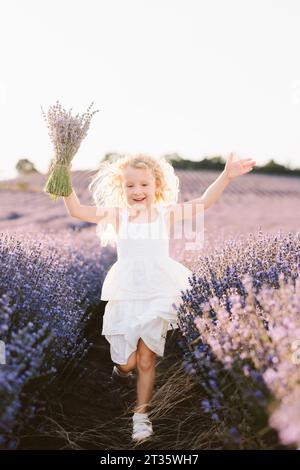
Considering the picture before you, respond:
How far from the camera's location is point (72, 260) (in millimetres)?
4270

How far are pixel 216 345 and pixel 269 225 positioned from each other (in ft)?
20.8

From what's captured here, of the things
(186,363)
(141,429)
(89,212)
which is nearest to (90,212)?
(89,212)

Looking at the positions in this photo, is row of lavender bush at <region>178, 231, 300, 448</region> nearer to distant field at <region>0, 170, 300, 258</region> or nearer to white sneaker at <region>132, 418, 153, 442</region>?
white sneaker at <region>132, 418, 153, 442</region>

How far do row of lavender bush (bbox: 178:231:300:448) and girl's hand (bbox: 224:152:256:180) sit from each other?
550 mm

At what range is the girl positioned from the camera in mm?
2781

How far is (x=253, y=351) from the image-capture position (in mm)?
1945

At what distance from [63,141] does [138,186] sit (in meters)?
0.46

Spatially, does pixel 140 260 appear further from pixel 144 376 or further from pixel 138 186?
pixel 144 376

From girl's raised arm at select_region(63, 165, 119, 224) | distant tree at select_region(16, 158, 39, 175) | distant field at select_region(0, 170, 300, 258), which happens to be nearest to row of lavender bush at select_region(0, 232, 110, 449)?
girl's raised arm at select_region(63, 165, 119, 224)

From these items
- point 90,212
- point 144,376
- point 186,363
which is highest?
point 90,212

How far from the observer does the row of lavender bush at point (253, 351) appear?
1.70 m
